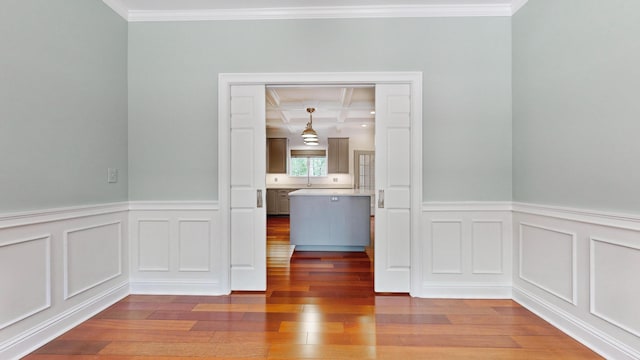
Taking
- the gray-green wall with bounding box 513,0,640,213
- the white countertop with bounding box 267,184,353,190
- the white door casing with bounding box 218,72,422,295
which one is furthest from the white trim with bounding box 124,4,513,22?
the white countertop with bounding box 267,184,353,190

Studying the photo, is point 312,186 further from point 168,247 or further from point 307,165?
point 168,247

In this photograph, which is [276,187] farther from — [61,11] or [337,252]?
[61,11]

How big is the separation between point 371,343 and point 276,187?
305 inches

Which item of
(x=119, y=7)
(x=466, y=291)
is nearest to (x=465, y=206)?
(x=466, y=291)

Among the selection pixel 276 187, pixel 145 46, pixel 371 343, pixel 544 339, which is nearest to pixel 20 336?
pixel 371 343

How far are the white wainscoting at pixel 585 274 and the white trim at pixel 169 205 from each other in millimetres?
3075

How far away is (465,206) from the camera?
3082mm

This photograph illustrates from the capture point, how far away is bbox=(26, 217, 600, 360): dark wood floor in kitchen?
2.09 meters

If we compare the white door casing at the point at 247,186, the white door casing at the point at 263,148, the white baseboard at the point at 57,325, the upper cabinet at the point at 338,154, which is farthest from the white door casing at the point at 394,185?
the upper cabinet at the point at 338,154

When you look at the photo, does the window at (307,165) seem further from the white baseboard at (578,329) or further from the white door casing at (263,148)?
the white baseboard at (578,329)

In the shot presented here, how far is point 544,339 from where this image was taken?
2271 mm

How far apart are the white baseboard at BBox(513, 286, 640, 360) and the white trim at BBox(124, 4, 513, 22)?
108 inches

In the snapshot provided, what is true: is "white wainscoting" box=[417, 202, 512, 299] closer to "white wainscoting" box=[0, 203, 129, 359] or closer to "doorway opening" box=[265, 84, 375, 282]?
"doorway opening" box=[265, 84, 375, 282]

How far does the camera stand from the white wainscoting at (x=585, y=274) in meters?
1.90
